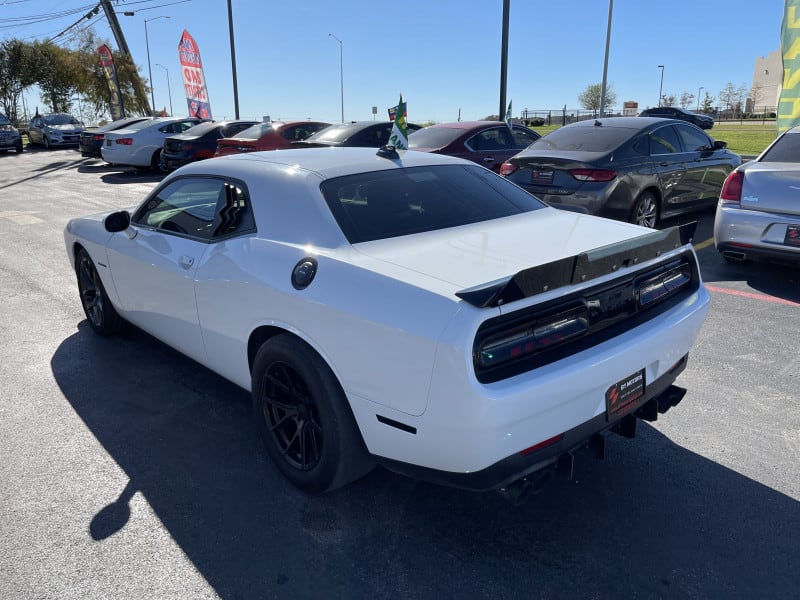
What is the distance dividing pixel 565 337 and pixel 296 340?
3.77 feet

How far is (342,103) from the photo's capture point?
54.5 m

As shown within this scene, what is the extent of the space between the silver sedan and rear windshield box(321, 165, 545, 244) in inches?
124

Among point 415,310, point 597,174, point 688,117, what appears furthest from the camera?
point 688,117

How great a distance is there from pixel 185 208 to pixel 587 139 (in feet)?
18.2

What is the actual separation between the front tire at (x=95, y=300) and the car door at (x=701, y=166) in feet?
23.3

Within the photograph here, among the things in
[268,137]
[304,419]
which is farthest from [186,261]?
[268,137]

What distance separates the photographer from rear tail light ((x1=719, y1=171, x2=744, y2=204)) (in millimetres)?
6105

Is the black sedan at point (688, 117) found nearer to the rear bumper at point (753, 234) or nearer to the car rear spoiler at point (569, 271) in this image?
the rear bumper at point (753, 234)

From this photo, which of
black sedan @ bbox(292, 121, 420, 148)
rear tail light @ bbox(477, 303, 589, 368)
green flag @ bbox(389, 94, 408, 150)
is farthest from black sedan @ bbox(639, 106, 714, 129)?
rear tail light @ bbox(477, 303, 589, 368)

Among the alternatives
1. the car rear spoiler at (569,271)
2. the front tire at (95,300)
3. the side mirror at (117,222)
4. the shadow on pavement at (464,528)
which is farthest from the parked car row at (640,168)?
the front tire at (95,300)

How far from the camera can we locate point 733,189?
6168mm

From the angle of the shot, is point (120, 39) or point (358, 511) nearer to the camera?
point (358, 511)

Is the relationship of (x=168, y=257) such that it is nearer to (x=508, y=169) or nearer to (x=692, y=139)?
(x=508, y=169)

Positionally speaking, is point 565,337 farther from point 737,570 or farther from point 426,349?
point 737,570
